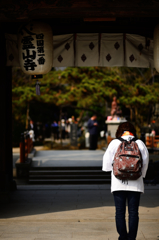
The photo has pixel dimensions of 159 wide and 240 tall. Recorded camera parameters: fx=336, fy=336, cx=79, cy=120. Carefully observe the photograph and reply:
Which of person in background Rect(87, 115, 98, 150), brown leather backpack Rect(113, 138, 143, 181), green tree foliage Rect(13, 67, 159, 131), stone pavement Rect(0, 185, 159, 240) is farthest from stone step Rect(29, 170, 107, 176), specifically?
green tree foliage Rect(13, 67, 159, 131)

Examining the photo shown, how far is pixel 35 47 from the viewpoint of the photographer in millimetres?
7473

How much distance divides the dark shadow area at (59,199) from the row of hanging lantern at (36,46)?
313cm

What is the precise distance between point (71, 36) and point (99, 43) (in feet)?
2.61

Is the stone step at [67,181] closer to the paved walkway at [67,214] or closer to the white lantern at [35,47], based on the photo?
the paved walkway at [67,214]

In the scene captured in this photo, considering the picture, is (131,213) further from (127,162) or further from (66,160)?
(66,160)

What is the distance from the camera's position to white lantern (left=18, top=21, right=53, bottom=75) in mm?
7457

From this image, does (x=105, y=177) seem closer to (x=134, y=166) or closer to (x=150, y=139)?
(x=134, y=166)

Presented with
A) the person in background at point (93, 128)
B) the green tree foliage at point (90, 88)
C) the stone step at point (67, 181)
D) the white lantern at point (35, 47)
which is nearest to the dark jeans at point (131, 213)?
the white lantern at point (35, 47)

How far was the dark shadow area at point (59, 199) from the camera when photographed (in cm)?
769

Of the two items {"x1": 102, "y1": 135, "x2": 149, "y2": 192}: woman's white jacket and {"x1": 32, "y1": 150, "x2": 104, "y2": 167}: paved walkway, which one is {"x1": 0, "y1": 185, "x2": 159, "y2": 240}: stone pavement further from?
{"x1": 32, "y1": 150, "x2": 104, "y2": 167}: paved walkway

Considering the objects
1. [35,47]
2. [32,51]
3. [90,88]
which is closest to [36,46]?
[35,47]

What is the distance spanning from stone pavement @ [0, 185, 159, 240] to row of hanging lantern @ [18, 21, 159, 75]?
3155mm

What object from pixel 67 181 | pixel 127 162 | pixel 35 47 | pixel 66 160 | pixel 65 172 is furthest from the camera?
pixel 66 160

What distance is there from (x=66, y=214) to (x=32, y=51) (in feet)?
12.0
